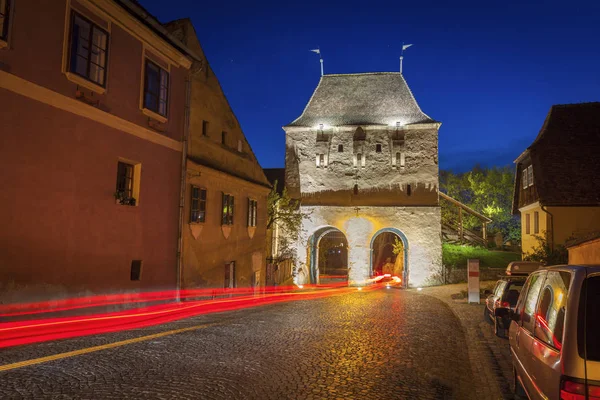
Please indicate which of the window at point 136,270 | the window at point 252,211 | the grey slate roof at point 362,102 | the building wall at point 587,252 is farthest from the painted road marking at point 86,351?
the grey slate roof at point 362,102

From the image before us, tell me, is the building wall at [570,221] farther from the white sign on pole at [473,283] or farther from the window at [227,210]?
the window at [227,210]

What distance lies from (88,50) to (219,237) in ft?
29.8

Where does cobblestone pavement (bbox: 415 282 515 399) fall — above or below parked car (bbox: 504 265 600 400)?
below

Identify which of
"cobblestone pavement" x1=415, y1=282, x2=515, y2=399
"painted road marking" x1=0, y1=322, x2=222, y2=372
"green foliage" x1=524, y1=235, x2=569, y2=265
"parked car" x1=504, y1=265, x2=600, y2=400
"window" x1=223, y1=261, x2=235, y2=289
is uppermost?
"green foliage" x1=524, y1=235, x2=569, y2=265

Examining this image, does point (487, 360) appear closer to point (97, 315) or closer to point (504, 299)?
point (504, 299)

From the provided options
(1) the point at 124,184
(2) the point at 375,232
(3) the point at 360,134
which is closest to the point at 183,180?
(1) the point at 124,184

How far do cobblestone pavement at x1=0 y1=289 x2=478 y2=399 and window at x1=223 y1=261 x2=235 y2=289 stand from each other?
8293mm

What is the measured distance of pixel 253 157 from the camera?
24.0 m

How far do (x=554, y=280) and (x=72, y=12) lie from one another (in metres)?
12.1

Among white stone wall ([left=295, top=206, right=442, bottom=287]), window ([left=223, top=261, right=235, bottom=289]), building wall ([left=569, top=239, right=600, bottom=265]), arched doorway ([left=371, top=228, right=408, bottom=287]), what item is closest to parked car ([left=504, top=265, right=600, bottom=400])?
building wall ([left=569, top=239, right=600, bottom=265])

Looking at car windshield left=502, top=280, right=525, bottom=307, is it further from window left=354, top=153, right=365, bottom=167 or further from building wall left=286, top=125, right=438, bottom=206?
window left=354, top=153, right=365, bottom=167

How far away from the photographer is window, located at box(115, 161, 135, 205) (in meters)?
13.3

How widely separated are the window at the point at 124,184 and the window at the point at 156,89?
213 cm

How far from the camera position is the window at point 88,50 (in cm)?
1170
